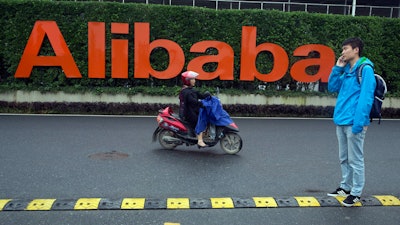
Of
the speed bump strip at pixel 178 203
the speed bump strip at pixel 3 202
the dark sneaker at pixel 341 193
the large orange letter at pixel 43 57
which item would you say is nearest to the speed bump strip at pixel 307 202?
the dark sneaker at pixel 341 193

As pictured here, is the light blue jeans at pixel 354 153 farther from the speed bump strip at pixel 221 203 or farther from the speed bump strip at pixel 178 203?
the speed bump strip at pixel 178 203

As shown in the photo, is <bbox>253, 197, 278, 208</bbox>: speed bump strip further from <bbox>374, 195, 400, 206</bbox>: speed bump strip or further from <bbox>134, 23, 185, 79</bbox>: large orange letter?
<bbox>134, 23, 185, 79</bbox>: large orange letter

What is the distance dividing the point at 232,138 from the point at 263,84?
7.71m

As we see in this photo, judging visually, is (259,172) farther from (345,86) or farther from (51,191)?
(51,191)

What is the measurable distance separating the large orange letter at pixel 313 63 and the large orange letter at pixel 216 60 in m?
2.45

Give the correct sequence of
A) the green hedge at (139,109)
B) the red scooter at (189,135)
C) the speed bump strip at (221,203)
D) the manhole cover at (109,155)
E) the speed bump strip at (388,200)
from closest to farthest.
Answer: the speed bump strip at (221,203) < the speed bump strip at (388,200) < the manhole cover at (109,155) < the red scooter at (189,135) < the green hedge at (139,109)

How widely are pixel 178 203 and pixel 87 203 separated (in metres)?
1.12

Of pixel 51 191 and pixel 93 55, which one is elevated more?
pixel 93 55

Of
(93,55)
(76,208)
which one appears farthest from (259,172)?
(93,55)

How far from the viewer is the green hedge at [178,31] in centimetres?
1359

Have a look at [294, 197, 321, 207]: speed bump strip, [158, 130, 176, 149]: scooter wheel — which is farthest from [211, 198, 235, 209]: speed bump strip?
[158, 130, 176, 149]: scooter wheel

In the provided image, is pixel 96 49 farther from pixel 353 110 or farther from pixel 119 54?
pixel 353 110

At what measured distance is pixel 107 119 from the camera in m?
11.9

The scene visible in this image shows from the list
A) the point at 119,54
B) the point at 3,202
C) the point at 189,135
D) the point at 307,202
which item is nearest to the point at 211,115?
the point at 189,135
